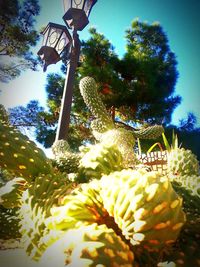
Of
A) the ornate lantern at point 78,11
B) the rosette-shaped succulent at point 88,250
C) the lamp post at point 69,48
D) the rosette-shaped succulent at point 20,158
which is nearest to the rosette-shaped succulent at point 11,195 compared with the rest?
the rosette-shaped succulent at point 20,158

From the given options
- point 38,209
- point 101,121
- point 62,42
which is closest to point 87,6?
point 62,42

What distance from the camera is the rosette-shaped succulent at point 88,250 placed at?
151mm

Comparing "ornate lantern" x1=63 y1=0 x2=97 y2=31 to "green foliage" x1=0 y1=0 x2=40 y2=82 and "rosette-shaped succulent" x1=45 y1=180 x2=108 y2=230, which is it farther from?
"green foliage" x1=0 y1=0 x2=40 y2=82

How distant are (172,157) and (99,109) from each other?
1.16ft

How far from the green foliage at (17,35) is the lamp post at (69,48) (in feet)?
8.51

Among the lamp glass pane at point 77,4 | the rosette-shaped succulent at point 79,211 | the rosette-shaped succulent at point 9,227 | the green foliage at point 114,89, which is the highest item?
the green foliage at point 114,89

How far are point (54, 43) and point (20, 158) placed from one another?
4.35 feet

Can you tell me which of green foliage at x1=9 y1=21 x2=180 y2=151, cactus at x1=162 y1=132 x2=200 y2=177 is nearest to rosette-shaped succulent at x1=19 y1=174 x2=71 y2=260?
cactus at x1=162 y1=132 x2=200 y2=177

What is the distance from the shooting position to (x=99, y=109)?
835 millimetres

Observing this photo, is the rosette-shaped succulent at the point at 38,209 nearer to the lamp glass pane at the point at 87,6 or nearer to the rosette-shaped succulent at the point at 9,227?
the rosette-shaped succulent at the point at 9,227

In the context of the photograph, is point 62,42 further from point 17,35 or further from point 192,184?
point 17,35

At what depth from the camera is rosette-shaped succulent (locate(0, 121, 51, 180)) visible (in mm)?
300

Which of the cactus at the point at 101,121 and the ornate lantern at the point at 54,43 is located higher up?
the ornate lantern at the point at 54,43

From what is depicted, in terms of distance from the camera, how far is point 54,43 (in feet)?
4.94
